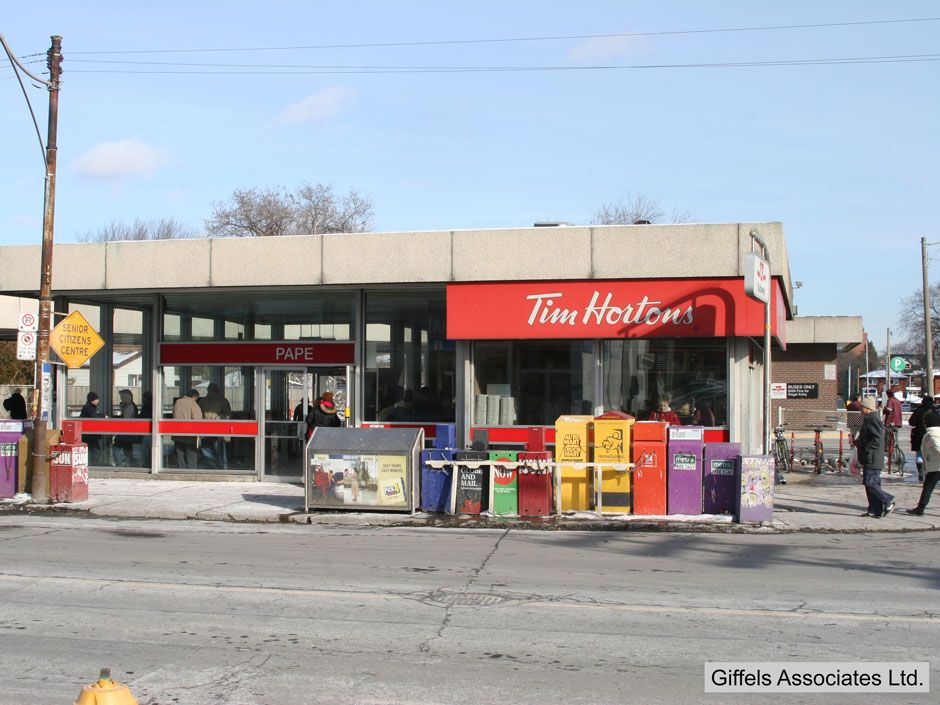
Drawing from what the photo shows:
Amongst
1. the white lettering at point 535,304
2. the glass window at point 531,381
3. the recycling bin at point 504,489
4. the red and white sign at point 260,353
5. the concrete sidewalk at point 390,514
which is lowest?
the concrete sidewalk at point 390,514

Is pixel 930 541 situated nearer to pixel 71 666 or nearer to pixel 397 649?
pixel 397 649

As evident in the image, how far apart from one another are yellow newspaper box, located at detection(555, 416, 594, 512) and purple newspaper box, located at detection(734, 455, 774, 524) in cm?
220

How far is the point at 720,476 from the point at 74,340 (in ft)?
36.1

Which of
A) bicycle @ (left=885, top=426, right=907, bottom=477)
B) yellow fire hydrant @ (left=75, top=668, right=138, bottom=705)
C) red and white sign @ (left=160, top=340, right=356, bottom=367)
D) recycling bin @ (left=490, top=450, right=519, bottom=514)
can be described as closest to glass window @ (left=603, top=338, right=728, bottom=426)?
recycling bin @ (left=490, top=450, right=519, bottom=514)

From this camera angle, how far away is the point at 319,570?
9789mm

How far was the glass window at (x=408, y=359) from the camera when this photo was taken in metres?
18.1

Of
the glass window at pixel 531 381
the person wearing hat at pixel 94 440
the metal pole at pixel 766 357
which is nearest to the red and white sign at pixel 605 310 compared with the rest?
the glass window at pixel 531 381

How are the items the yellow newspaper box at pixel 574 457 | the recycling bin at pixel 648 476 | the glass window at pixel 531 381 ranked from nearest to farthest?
the recycling bin at pixel 648 476 < the yellow newspaper box at pixel 574 457 < the glass window at pixel 531 381

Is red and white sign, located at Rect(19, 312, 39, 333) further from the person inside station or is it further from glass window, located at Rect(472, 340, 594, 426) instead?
the person inside station

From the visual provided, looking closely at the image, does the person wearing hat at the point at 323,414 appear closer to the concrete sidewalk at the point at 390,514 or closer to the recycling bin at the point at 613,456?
the concrete sidewalk at the point at 390,514

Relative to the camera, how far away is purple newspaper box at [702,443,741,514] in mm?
13581

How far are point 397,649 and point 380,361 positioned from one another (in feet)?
39.3

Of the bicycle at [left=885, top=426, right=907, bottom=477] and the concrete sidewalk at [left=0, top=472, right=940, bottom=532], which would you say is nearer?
the concrete sidewalk at [left=0, top=472, right=940, bottom=532]

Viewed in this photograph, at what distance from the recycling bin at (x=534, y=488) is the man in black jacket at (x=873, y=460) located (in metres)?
4.65
